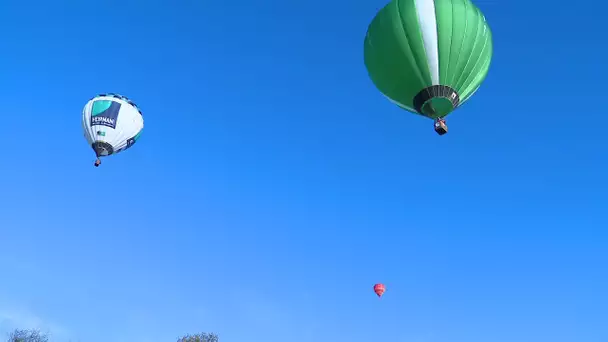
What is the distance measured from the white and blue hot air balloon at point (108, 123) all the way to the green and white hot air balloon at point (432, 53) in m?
20.7

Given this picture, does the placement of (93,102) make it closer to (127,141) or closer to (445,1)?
(127,141)

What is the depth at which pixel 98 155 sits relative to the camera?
34.9 metres

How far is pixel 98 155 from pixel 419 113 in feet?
76.3

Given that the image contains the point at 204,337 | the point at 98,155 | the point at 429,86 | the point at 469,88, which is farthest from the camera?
the point at 204,337

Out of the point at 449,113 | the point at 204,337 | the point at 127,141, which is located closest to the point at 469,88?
the point at 449,113

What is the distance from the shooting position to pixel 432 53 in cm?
2020

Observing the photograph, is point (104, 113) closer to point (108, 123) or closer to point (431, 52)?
point (108, 123)

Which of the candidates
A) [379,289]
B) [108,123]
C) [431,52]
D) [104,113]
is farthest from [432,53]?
[104,113]

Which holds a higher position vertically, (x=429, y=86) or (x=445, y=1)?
(x=445, y=1)

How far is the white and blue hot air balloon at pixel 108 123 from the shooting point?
34500mm

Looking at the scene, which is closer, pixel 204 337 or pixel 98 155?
pixel 98 155

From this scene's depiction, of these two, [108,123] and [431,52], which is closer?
[431,52]

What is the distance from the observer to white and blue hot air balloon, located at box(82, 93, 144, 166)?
3450 centimetres

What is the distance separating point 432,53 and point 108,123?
23.2m
